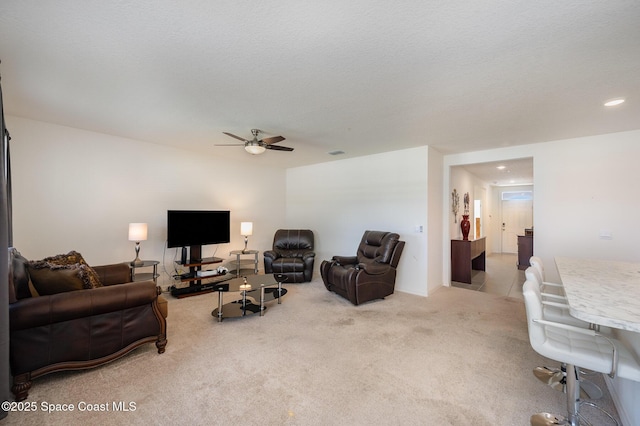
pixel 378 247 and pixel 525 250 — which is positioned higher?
pixel 378 247

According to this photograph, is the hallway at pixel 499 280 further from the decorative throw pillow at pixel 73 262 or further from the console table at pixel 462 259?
the decorative throw pillow at pixel 73 262

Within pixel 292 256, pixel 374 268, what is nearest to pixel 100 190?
pixel 292 256

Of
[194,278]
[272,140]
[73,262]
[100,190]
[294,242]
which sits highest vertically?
[272,140]

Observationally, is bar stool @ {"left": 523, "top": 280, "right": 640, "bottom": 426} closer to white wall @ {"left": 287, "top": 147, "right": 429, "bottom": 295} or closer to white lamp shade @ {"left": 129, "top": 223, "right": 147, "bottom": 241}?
white wall @ {"left": 287, "top": 147, "right": 429, "bottom": 295}

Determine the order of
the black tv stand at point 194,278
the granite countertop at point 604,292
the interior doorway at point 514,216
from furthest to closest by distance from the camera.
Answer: the interior doorway at point 514,216, the black tv stand at point 194,278, the granite countertop at point 604,292

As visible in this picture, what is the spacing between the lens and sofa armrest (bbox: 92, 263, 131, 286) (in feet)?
9.89

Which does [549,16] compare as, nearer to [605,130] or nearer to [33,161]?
[605,130]

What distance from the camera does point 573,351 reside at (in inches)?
58.8

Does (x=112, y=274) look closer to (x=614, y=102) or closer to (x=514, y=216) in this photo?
(x=614, y=102)

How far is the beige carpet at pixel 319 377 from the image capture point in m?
1.76

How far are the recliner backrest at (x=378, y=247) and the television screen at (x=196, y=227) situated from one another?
2557 millimetres

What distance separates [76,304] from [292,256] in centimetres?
356

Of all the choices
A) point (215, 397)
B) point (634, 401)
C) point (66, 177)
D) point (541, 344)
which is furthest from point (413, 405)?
point (66, 177)

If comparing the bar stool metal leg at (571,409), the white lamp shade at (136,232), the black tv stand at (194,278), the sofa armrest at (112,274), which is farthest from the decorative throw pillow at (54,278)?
the bar stool metal leg at (571,409)
